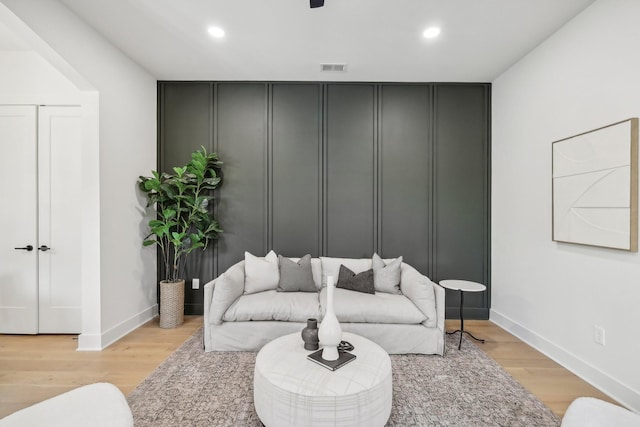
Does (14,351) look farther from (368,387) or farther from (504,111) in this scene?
(504,111)

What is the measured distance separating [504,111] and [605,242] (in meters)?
1.98

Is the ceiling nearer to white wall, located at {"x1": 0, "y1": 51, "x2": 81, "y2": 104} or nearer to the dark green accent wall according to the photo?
the dark green accent wall

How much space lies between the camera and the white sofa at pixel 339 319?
2.85 metres

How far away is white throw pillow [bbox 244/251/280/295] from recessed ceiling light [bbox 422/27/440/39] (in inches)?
109

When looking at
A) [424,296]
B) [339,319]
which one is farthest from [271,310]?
[424,296]

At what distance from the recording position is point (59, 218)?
10.6ft

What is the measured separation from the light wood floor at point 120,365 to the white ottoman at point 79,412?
1.02 metres

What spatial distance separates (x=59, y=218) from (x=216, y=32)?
101 inches

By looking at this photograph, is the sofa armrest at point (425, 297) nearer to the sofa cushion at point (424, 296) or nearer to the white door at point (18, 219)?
the sofa cushion at point (424, 296)

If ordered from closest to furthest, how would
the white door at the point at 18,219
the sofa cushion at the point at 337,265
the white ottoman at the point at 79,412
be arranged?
the white ottoman at the point at 79,412 → the white door at the point at 18,219 → the sofa cushion at the point at 337,265

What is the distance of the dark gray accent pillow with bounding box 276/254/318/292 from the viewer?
3.31 metres

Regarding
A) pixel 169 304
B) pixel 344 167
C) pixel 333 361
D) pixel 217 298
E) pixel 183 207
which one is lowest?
pixel 169 304

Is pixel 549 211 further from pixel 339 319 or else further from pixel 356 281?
pixel 339 319

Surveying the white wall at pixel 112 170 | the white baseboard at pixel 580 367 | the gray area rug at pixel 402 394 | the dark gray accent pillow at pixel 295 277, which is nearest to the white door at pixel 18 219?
the white wall at pixel 112 170
